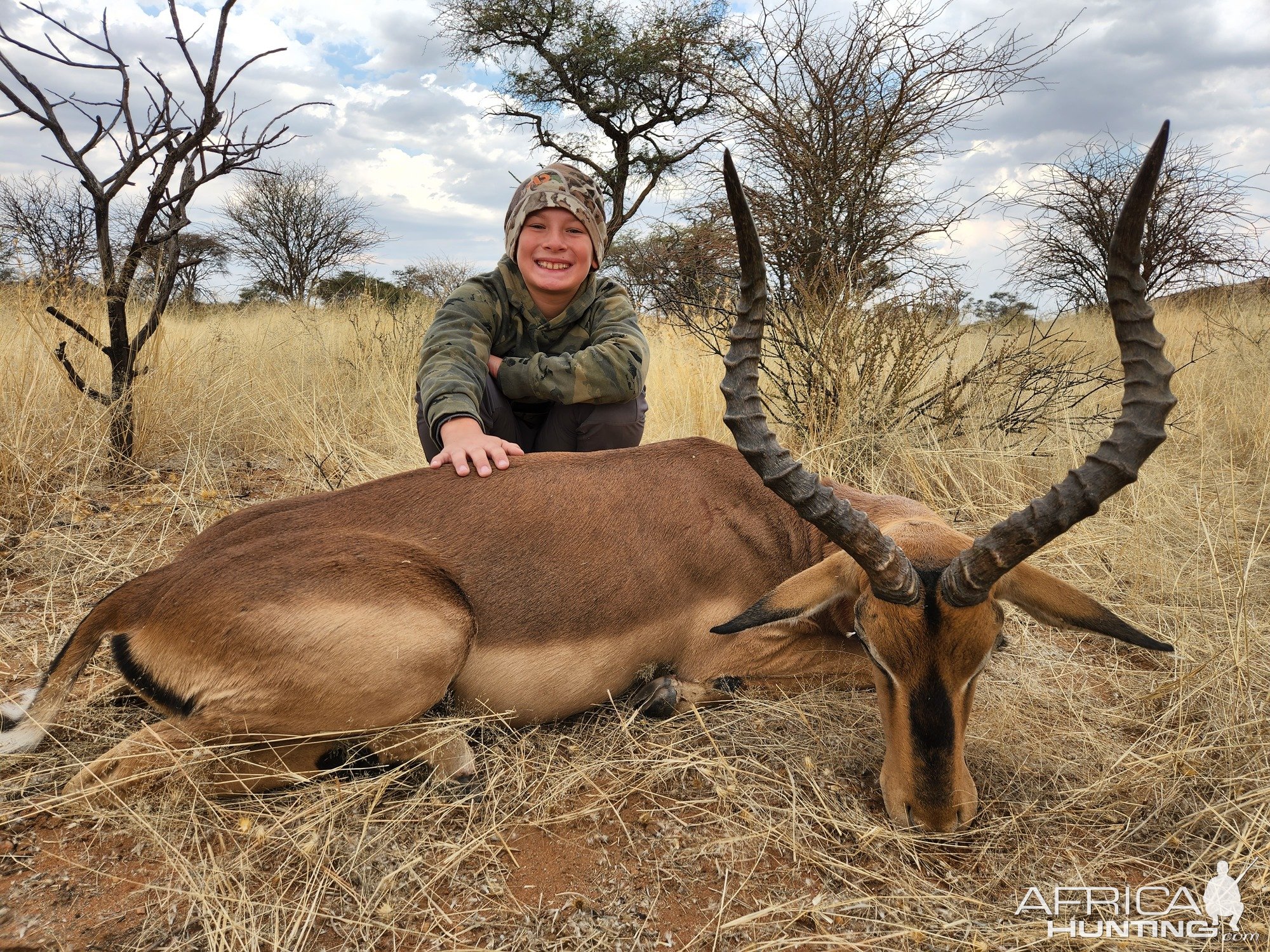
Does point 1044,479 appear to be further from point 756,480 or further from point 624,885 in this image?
point 624,885

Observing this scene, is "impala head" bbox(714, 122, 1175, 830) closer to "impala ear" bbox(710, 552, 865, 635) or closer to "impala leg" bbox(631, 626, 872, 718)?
"impala ear" bbox(710, 552, 865, 635)

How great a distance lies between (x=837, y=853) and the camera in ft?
8.38

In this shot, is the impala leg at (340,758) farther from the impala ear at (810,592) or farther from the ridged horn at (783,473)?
the ridged horn at (783,473)

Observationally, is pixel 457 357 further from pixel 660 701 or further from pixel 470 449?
pixel 660 701

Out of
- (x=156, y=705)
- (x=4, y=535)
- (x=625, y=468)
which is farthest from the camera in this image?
(x=4, y=535)

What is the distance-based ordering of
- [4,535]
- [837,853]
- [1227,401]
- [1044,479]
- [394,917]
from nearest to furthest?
[394,917]
[837,853]
[4,535]
[1044,479]
[1227,401]

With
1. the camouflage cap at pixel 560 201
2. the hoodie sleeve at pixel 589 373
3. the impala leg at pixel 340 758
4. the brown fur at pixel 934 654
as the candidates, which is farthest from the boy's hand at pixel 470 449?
the camouflage cap at pixel 560 201

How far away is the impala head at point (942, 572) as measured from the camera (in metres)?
2.40

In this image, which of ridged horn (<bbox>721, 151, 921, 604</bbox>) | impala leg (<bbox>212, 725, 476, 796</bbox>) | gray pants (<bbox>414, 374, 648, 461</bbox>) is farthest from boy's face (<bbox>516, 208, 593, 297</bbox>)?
impala leg (<bbox>212, 725, 476, 796</bbox>)

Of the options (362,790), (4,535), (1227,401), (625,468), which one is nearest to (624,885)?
(362,790)

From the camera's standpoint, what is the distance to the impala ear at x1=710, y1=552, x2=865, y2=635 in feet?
9.53

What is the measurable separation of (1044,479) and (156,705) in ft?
20.1

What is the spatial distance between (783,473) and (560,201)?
2.63 m

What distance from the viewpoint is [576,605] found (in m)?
3.10
